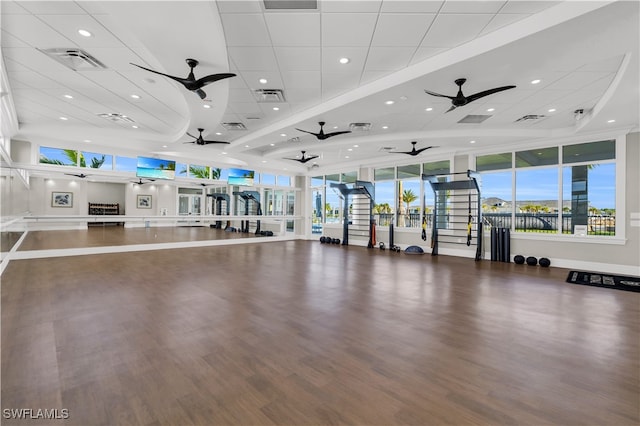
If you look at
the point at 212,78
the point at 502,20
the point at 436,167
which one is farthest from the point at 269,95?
the point at 436,167

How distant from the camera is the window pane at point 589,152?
6.82m

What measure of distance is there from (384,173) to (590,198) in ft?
19.6

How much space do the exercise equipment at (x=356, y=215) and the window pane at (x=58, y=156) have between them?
330 inches

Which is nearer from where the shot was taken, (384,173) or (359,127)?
(359,127)

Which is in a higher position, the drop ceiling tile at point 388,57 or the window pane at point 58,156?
the drop ceiling tile at point 388,57

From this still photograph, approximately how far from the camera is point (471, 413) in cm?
180

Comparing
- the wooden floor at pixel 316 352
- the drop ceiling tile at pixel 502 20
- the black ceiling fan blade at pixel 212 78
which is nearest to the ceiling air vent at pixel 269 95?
the black ceiling fan blade at pixel 212 78

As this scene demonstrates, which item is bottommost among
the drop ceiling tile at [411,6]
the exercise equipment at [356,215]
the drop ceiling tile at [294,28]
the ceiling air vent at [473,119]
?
Result: the exercise equipment at [356,215]

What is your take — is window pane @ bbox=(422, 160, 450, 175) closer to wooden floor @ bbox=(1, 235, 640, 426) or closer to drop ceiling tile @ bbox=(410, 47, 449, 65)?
wooden floor @ bbox=(1, 235, 640, 426)

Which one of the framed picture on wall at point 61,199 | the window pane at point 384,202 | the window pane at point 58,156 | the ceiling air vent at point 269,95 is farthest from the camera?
the framed picture on wall at point 61,199

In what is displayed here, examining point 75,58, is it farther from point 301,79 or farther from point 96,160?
point 96,160

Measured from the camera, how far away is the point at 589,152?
709cm

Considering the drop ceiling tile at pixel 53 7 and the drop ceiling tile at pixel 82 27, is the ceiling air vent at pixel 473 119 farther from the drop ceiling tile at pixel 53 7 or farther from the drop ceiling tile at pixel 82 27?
the drop ceiling tile at pixel 53 7

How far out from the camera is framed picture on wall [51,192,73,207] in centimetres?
1341
